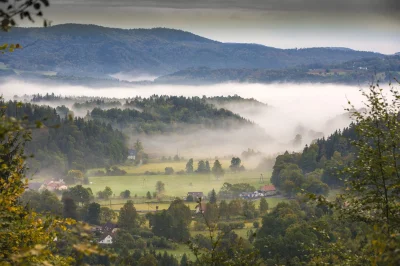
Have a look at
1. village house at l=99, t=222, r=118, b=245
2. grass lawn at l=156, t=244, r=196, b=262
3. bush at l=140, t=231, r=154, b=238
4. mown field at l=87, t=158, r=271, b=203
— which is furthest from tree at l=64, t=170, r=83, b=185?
grass lawn at l=156, t=244, r=196, b=262

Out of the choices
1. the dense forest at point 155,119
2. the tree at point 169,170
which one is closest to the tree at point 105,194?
the tree at point 169,170

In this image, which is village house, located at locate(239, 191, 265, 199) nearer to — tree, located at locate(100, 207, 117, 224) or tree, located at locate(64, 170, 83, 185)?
tree, located at locate(100, 207, 117, 224)

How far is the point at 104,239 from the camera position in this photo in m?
60.7

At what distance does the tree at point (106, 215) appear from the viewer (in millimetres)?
74144

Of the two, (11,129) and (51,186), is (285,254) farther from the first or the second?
(51,186)

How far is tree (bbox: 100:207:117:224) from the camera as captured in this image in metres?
74.1

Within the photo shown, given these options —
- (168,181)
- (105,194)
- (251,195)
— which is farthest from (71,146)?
(251,195)

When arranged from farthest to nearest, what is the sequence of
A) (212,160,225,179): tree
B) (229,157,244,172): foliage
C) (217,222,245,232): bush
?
1. (229,157,244,172): foliage
2. (212,160,225,179): tree
3. (217,222,245,232): bush

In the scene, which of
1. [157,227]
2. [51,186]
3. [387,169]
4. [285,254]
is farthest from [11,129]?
[51,186]

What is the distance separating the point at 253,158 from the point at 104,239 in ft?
269

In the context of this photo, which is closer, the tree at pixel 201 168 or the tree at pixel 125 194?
the tree at pixel 125 194

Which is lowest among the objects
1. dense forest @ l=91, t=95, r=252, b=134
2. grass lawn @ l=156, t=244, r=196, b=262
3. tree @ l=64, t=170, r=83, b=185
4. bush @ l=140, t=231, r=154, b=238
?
grass lawn @ l=156, t=244, r=196, b=262

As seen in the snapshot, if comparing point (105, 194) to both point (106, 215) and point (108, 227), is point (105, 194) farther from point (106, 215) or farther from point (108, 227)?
point (108, 227)

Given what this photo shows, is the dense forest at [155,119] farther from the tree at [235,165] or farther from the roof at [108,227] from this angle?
the roof at [108,227]
